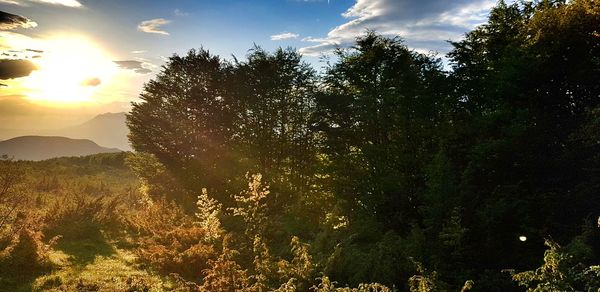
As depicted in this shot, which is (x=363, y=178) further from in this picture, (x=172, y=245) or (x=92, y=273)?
(x=92, y=273)

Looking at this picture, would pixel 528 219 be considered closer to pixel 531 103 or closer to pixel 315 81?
pixel 531 103

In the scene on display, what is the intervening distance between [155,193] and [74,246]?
37.0ft

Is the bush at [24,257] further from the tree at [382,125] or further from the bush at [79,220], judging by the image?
the tree at [382,125]

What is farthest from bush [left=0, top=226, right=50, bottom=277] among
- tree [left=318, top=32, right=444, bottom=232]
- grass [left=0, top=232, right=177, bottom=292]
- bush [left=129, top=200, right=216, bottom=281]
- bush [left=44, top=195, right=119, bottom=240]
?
tree [left=318, top=32, right=444, bottom=232]

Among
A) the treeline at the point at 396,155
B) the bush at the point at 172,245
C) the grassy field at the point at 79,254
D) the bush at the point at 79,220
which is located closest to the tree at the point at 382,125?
the treeline at the point at 396,155

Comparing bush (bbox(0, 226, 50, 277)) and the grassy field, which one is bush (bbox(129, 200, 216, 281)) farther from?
bush (bbox(0, 226, 50, 277))

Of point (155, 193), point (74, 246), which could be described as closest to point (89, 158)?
point (155, 193)

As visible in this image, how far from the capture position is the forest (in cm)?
1086

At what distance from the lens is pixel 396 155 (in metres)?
17.6

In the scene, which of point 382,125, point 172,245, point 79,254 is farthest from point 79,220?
point 382,125

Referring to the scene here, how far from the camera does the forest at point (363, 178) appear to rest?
1086 centimetres

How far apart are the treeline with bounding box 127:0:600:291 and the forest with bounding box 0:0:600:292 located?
79 millimetres

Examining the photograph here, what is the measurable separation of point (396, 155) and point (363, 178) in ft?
6.05

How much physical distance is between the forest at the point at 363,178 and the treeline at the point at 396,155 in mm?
79
